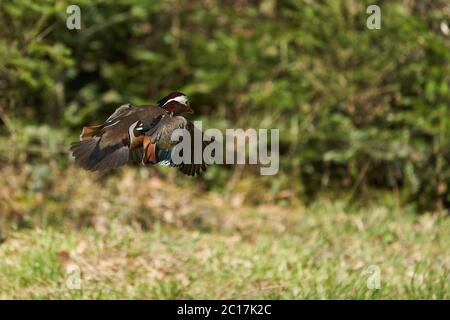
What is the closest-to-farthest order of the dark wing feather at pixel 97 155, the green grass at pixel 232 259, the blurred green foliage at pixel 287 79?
the dark wing feather at pixel 97 155 < the green grass at pixel 232 259 < the blurred green foliage at pixel 287 79

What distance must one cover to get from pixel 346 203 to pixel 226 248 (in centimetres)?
216

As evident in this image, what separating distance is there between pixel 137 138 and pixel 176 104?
21 cm

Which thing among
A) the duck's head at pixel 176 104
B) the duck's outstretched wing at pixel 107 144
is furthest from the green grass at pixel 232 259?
the duck's head at pixel 176 104

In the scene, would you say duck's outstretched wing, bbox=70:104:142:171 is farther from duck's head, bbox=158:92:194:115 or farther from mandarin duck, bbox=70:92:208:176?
duck's head, bbox=158:92:194:115

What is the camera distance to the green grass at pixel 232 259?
5.08 metres

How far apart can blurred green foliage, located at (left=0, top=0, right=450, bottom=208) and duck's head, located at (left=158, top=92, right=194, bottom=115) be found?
409cm

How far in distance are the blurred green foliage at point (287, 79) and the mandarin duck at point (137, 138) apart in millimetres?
4058

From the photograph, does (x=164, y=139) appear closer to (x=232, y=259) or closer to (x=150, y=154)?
(x=150, y=154)

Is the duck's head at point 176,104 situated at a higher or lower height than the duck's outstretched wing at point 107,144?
higher

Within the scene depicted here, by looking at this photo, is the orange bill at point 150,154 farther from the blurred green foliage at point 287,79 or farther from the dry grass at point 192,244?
the blurred green foliage at point 287,79

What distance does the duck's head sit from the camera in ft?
10.8

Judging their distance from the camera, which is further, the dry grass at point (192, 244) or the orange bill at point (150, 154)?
the dry grass at point (192, 244)

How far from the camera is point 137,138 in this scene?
10.8 ft

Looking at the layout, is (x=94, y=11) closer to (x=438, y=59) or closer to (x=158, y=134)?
(x=438, y=59)
